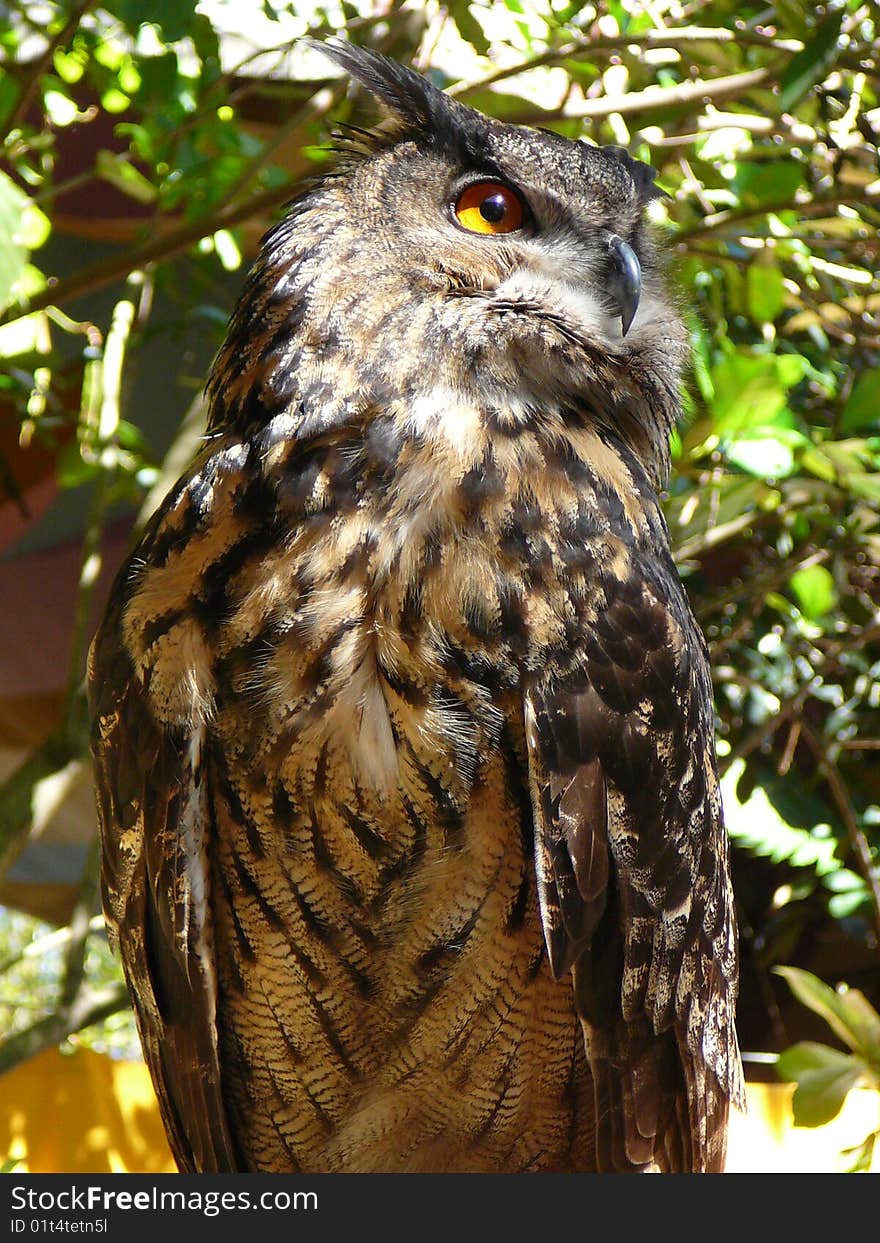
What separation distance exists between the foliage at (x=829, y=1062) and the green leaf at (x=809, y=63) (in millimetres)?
1106

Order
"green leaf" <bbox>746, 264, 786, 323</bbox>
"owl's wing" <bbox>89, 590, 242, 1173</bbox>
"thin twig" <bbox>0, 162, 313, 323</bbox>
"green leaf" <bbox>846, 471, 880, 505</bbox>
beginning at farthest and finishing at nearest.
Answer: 1. "green leaf" <bbox>746, 264, 786, 323</bbox>
2. "thin twig" <bbox>0, 162, 313, 323</bbox>
3. "green leaf" <bbox>846, 471, 880, 505</bbox>
4. "owl's wing" <bbox>89, 590, 242, 1173</bbox>

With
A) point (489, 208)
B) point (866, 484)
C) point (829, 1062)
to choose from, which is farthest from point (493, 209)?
point (829, 1062)

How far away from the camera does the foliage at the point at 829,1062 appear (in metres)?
1.54

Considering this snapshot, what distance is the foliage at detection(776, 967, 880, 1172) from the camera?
1.54 metres

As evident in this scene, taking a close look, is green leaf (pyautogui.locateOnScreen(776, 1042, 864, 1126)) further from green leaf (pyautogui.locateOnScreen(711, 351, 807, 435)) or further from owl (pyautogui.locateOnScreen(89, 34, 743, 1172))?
green leaf (pyautogui.locateOnScreen(711, 351, 807, 435))

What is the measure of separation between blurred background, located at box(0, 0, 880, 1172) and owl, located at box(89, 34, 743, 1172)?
28 centimetres

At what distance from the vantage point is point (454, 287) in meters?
1.31

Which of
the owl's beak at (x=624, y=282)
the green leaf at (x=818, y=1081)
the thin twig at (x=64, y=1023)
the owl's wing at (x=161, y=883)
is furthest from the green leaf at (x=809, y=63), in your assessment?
the thin twig at (x=64, y=1023)

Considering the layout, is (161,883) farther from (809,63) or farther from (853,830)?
(853,830)

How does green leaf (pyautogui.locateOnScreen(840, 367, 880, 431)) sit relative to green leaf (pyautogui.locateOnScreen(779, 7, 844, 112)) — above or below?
below

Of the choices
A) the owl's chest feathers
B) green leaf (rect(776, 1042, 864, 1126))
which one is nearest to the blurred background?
green leaf (rect(776, 1042, 864, 1126))

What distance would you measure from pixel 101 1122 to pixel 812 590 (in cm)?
164

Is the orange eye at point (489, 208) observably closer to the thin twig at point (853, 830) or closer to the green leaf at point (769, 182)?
the green leaf at point (769, 182)

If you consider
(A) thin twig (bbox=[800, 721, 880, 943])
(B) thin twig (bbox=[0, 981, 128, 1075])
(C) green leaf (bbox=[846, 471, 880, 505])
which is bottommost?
(B) thin twig (bbox=[0, 981, 128, 1075])
